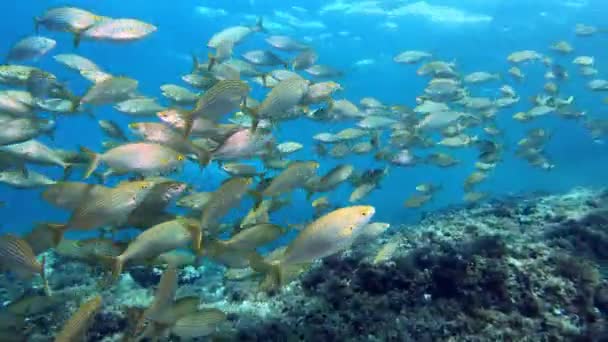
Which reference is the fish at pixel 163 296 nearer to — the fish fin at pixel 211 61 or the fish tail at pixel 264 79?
the fish fin at pixel 211 61

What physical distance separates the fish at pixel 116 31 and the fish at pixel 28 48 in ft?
4.56

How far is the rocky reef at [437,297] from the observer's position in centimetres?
454

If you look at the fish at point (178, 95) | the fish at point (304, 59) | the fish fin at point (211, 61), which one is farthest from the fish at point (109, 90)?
the fish at point (304, 59)

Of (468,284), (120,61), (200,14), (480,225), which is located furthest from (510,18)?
(120,61)

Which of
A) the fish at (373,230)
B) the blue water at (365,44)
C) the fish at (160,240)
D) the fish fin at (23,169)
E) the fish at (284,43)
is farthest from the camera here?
the blue water at (365,44)

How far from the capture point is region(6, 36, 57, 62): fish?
705cm

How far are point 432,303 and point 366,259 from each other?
0.96 metres

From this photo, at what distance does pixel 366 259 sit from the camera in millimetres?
5516

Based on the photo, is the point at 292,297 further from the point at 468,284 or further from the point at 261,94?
the point at 261,94

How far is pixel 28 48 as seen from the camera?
7066 millimetres

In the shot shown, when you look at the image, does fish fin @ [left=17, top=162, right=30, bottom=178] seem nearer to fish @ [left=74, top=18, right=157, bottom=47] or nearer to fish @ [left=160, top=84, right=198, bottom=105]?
fish @ [left=74, top=18, right=157, bottom=47]

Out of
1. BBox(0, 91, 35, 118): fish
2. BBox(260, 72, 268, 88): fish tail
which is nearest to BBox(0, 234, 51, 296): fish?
BBox(0, 91, 35, 118): fish

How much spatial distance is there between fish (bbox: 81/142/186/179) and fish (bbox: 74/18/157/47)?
2.44 meters

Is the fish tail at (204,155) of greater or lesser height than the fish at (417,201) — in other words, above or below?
above
